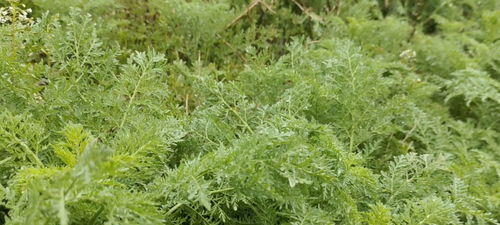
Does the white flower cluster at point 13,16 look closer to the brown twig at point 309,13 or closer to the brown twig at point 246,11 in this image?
the brown twig at point 246,11

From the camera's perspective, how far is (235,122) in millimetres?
1814

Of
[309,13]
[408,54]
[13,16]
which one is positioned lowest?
[408,54]

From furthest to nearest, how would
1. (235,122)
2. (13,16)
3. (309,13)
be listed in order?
(309,13) < (235,122) < (13,16)

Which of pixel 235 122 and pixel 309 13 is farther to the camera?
pixel 309 13

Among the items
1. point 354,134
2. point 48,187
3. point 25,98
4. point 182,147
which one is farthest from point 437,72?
point 48,187

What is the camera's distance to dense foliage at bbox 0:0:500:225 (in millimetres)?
1311

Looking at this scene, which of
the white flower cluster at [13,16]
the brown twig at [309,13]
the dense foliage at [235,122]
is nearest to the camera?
the dense foliage at [235,122]

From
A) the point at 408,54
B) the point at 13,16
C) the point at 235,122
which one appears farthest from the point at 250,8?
the point at 13,16

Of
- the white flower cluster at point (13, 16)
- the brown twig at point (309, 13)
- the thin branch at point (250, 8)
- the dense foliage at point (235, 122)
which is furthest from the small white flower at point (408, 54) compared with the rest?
the white flower cluster at point (13, 16)

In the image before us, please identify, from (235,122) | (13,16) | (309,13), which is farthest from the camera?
(309,13)

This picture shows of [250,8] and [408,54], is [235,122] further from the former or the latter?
[408,54]

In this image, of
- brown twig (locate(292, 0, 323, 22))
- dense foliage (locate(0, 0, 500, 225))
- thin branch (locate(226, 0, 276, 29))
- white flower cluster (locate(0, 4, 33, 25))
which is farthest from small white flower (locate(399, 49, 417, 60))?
white flower cluster (locate(0, 4, 33, 25))

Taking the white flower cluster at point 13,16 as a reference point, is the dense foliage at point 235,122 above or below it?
below

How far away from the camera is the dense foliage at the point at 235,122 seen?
1311 mm
